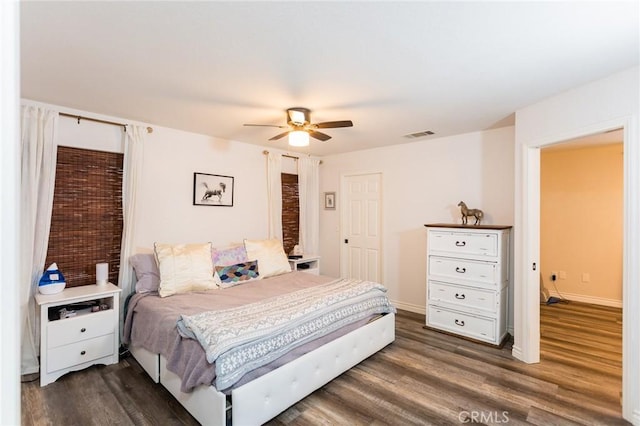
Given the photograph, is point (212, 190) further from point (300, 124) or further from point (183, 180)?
point (300, 124)

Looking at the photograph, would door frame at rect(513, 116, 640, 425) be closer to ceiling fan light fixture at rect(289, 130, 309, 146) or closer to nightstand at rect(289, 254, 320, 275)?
ceiling fan light fixture at rect(289, 130, 309, 146)

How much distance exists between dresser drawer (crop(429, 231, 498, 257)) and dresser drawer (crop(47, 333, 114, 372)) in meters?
3.60

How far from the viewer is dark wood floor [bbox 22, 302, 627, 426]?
7.14ft

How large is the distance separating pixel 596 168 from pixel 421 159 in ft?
9.19

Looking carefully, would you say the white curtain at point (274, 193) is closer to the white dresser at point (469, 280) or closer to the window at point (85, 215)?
the window at point (85, 215)

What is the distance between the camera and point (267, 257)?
391cm

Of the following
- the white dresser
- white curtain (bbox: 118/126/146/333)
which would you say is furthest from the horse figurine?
white curtain (bbox: 118/126/146/333)

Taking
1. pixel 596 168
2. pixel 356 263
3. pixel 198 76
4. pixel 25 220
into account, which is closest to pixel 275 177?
pixel 356 263

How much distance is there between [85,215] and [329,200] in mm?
3469

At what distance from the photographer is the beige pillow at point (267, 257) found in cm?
383

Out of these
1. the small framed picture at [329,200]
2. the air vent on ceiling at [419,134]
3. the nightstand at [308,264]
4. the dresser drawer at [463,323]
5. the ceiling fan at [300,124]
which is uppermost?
the air vent on ceiling at [419,134]

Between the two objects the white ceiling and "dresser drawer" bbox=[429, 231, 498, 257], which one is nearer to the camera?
the white ceiling

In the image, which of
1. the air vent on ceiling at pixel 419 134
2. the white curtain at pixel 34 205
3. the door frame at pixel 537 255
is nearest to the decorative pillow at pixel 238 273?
the white curtain at pixel 34 205

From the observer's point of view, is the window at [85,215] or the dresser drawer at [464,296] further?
the dresser drawer at [464,296]
